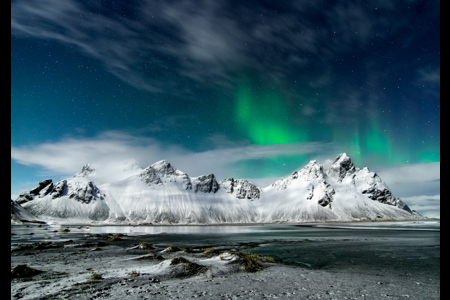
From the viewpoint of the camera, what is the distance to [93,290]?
17.1 metres

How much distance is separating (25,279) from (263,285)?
58.9 feet

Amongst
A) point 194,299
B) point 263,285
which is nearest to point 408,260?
point 263,285

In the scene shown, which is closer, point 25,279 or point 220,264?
point 25,279

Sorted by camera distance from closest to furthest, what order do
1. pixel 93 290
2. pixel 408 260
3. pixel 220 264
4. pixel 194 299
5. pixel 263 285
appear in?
1. pixel 194 299
2. pixel 93 290
3. pixel 263 285
4. pixel 220 264
5. pixel 408 260
